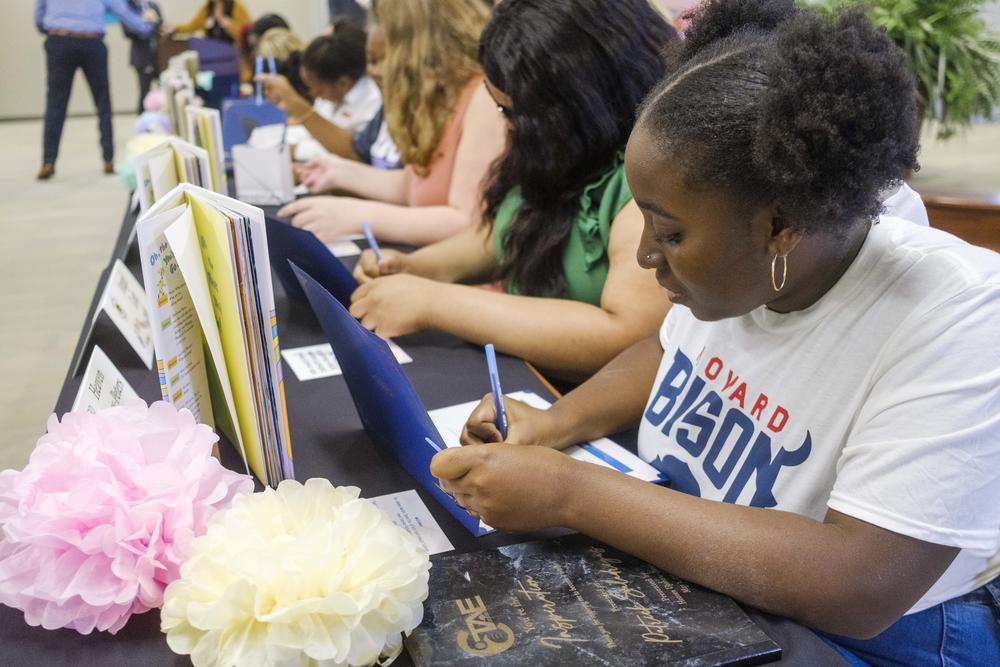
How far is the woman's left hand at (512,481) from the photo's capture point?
0.82 metres

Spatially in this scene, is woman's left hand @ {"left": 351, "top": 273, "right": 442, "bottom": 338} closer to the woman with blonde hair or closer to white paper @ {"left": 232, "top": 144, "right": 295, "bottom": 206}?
white paper @ {"left": 232, "top": 144, "right": 295, "bottom": 206}

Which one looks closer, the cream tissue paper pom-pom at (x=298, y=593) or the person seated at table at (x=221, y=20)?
the cream tissue paper pom-pom at (x=298, y=593)

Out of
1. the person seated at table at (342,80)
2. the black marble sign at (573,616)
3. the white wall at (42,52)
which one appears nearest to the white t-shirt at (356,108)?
the person seated at table at (342,80)

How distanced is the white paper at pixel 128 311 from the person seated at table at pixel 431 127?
2.05 feet

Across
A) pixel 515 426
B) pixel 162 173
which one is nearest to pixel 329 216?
pixel 162 173

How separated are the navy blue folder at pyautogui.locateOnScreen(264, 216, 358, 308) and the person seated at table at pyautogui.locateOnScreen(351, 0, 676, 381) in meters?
0.07

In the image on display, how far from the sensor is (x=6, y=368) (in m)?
3.19

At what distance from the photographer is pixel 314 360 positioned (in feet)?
4.55

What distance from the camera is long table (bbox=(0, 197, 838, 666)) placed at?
722 millimetres

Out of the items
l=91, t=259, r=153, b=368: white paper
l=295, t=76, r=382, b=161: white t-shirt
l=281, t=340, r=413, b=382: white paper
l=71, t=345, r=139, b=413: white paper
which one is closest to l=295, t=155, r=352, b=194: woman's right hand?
l=295, t=76, r=382, b=161: white t-shirt

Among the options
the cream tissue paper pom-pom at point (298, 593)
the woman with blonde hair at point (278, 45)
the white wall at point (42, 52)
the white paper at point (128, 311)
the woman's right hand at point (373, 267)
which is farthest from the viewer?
the white wall at point (42, 52)

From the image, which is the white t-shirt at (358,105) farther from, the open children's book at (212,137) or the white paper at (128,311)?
the white paper at (128,311)

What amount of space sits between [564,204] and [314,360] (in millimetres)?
505

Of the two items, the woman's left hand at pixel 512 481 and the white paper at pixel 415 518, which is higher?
the woman's left hand at pixel 512 481
